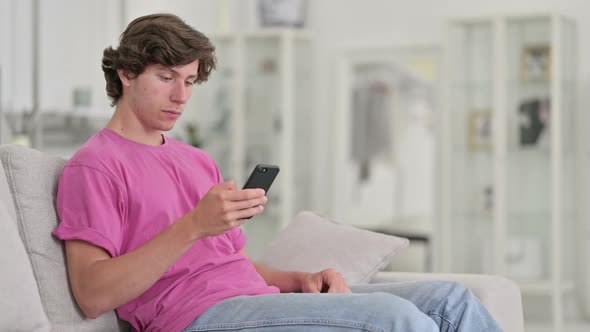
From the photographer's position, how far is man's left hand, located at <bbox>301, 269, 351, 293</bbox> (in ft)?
6.77

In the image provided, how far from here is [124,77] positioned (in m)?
2.00

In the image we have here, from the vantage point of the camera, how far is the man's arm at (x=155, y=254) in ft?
5.63

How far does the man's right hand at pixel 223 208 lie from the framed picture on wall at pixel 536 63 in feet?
13.2

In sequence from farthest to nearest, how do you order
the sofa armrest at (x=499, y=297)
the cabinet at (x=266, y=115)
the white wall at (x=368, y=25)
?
the cabinet at (x=266, y=115), the white wall at (x=368, y=25), the sofa armrest at (x=499, y=297)

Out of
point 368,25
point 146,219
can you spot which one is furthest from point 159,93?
point 368,25

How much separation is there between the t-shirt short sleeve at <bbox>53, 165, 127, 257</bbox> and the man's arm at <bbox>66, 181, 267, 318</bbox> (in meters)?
0.03

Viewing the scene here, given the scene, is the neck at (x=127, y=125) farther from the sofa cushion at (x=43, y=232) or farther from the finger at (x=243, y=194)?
the finger at (x=243, y=194)

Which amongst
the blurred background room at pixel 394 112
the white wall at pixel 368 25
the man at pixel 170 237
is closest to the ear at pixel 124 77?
the man at pixel 170 237

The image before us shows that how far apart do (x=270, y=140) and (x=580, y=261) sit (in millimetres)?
2112

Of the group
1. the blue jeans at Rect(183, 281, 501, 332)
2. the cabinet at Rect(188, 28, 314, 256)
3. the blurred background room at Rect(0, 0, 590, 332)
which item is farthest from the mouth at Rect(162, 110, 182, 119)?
the cabinet at Rect(188, 28, 314, 256)

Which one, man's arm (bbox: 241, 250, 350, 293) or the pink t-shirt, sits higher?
the pink t-shirt

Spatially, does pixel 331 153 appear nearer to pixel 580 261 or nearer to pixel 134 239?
pixel 580 261

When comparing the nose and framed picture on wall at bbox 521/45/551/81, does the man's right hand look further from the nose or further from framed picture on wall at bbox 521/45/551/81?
framed picture on wall at bbox 521/45/551/81

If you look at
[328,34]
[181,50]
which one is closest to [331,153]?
[328,34]
